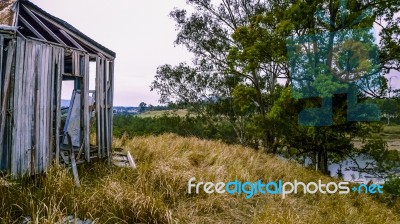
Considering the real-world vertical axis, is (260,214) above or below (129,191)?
below

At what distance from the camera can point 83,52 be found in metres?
6.85

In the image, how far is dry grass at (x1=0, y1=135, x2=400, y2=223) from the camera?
449 centimetres

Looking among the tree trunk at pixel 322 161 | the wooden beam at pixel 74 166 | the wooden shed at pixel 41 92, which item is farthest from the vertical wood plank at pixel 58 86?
the tree trunk at pixel 322 161

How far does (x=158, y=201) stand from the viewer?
4852 mm

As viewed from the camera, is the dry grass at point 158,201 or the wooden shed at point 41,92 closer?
the dry grass at point 158,201

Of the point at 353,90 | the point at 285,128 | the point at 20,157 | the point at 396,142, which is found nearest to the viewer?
the point at 20,157

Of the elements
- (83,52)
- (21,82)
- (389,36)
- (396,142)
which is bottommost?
(396,142)

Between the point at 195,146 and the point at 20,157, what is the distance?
594 centimetres

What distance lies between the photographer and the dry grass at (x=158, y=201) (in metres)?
4.49

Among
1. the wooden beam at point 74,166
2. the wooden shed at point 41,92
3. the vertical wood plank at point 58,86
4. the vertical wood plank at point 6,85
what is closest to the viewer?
the vertical wood plank at point 6,85

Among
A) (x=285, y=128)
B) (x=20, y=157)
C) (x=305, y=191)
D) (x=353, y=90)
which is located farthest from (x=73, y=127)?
(x=353, y=90)

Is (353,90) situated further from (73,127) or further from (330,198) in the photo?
(73,127)

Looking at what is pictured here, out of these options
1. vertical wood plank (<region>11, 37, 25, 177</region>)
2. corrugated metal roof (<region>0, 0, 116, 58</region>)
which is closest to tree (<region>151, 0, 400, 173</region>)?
corrugated metal roof (<region>0, 0, 116, 58</region>)

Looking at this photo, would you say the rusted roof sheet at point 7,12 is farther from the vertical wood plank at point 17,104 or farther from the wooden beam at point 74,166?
the wooden beam at point 74,166
